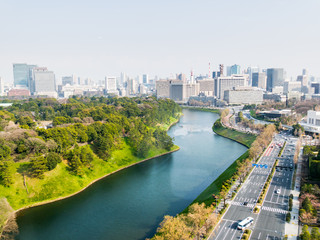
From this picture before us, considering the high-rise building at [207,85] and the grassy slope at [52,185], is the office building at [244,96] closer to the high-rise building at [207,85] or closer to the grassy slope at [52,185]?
the high-rise building at [207,85]

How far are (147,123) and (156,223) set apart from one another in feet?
130

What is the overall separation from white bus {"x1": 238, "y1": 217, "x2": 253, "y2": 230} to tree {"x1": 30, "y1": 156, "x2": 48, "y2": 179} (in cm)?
2326

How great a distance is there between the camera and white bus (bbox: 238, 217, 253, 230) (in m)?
21.6

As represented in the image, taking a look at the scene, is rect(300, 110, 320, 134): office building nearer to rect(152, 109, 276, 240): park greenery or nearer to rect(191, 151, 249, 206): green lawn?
rect(152, 109, 276, 240): park greenery

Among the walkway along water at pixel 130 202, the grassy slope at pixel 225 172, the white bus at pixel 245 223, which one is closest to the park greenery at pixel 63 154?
the walkway along water at pixel 130 202

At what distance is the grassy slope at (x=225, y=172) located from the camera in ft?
95.3

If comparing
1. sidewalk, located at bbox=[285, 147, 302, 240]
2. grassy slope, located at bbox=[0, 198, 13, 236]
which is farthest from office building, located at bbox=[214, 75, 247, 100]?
grassy slope, located at bbox=[0, 198, 13, 236]

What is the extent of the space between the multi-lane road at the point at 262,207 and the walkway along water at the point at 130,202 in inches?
224

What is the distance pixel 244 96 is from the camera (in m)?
139

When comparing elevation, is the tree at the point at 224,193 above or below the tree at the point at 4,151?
below

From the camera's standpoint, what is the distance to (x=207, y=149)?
170 ft

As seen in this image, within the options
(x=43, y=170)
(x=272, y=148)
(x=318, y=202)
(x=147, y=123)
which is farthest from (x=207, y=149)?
(x=43, y=170)

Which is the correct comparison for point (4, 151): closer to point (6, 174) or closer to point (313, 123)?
point (6, 174)

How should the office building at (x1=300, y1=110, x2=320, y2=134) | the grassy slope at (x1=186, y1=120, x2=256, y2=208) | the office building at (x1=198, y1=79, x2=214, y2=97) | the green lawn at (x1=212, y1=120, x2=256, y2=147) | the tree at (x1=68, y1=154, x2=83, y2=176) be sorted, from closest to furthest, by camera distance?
the grassy slope at (x1=186, y1=120, x2=256, y2=208) → the tree at (x1=68, y1=154, x2=83, y2=176) → the green lawn at (x1=212, y1=120, x2=256, y2=147) → the office building at (x1=300, y1=110, x2=320, y2=134) → the office building at (x1=198, y1=79, x2=214, y2=97)
